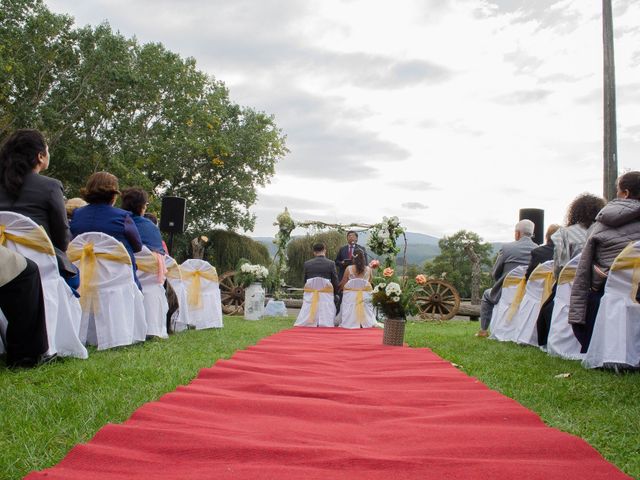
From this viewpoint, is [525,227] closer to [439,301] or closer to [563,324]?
[563,324]

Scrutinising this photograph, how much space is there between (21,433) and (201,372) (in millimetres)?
1691

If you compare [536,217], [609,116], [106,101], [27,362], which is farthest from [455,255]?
[27,362]

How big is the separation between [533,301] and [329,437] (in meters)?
5.03

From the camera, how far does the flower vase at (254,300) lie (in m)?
11.6

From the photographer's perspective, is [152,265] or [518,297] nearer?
[152,265]

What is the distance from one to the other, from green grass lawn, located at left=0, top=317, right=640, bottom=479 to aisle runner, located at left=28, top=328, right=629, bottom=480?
118 mm

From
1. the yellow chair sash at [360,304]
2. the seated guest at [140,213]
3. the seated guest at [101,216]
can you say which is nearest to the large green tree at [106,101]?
the yellow chair sash at [360,304]

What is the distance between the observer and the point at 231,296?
52.0ft

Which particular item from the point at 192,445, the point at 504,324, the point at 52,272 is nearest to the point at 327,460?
the point at 192,445

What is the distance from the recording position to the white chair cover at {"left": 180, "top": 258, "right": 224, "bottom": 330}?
8.48m

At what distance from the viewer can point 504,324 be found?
24.9 ft

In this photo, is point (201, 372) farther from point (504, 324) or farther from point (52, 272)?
point (504, 324)

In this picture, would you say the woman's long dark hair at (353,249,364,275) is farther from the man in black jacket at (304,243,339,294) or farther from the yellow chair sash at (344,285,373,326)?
the man in black jacket at (304,243,339,294)

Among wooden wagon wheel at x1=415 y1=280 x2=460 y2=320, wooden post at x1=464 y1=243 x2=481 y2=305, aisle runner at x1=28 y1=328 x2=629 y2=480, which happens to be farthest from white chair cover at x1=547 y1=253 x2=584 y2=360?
wooden post at x1=464 y1=243 x2=481 y2=305
